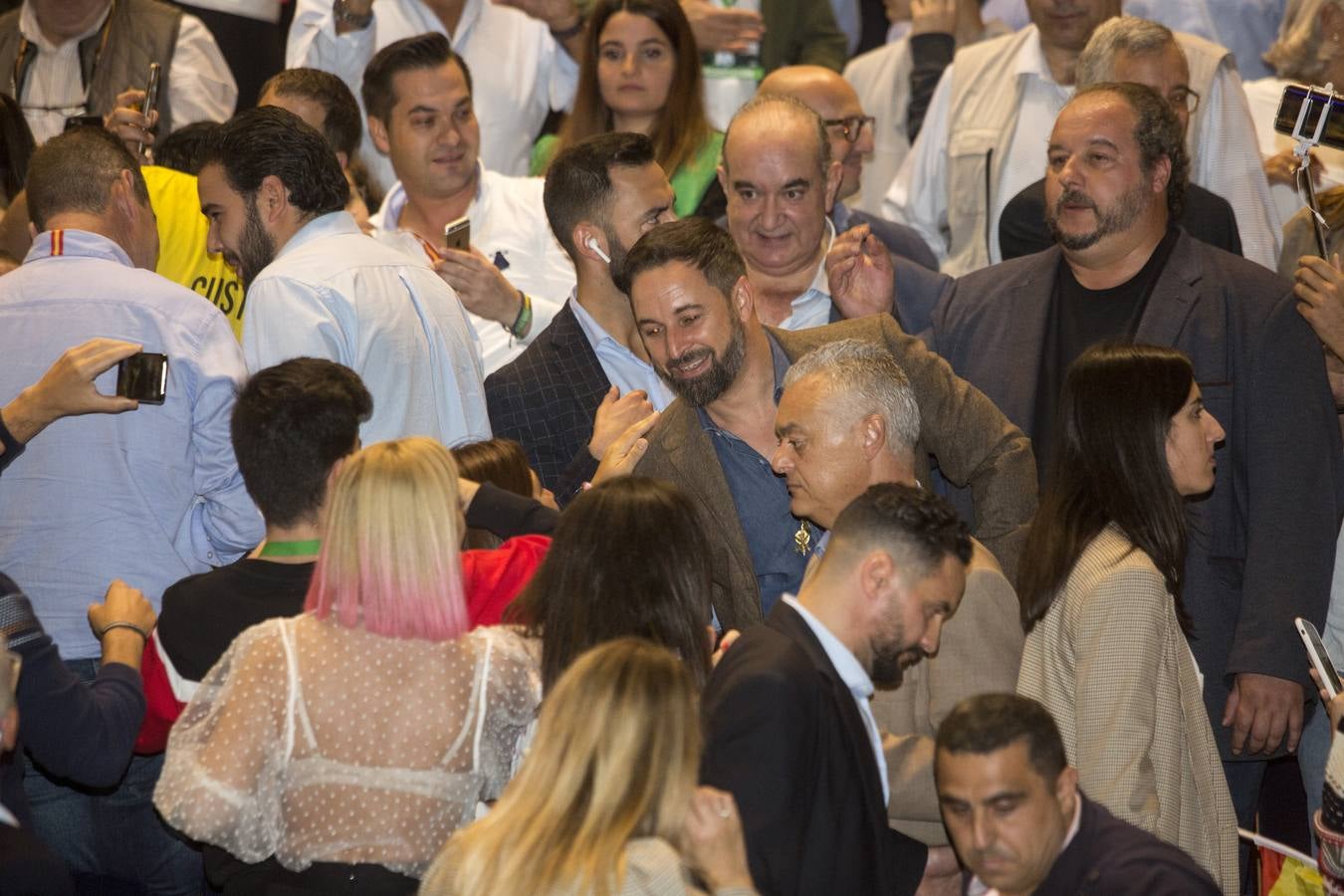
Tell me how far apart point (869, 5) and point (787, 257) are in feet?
12.7

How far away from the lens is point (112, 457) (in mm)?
4344

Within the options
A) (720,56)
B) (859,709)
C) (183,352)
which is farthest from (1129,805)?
(720,56)

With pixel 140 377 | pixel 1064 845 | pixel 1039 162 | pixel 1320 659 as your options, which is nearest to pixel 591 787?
pixel 1064 845

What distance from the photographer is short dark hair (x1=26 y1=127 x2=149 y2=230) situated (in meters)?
4.59

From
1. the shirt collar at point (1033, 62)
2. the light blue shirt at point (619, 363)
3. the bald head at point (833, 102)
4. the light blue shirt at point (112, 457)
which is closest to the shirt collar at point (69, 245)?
the light blue shirt at point (112, 457)

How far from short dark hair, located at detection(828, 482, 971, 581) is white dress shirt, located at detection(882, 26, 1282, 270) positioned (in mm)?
2884

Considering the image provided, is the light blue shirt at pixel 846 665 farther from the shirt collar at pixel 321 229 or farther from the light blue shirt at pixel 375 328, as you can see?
the shirt collar at pixel 321 229

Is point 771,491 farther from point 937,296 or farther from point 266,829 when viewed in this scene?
point 266,829

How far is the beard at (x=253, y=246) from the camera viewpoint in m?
4.83

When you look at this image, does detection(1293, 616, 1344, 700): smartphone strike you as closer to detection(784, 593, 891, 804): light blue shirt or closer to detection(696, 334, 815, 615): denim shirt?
detection(696, 334, 815, 615): denim shirt

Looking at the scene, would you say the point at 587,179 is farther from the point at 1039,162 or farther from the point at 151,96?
the point at 1039,162

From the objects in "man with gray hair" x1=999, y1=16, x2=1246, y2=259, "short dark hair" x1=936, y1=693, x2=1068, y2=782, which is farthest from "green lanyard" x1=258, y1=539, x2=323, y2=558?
"man with gray hair" x1=999, y1=16, x2=1246, y2=259

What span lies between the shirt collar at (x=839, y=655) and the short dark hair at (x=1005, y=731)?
208 mm

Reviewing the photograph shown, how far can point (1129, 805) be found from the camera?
3.75m
